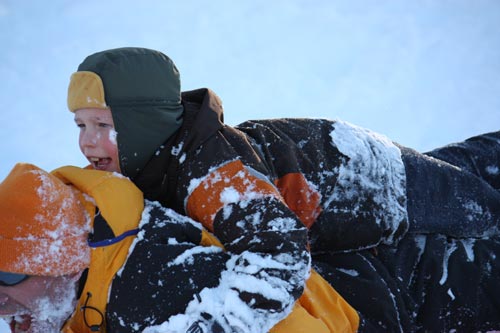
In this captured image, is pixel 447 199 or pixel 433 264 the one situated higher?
pixel 447 199

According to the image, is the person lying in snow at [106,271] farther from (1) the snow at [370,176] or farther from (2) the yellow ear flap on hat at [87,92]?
(1) the snow at [370,176]

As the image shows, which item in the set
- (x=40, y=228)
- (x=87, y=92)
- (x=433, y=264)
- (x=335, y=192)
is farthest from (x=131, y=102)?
(x=433, y=264)

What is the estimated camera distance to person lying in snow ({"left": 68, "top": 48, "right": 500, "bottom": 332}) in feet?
7.10

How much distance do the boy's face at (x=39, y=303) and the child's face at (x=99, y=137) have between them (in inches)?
20.4

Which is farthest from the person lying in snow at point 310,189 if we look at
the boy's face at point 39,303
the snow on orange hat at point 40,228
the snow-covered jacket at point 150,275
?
the boy's face at point 39,303

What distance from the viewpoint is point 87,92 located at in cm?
233

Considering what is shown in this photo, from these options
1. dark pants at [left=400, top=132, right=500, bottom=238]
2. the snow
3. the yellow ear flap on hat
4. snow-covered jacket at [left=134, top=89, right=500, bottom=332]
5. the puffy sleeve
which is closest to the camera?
the puffy sleeve

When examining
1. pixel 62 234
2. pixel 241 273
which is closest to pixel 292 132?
pixel 241 273

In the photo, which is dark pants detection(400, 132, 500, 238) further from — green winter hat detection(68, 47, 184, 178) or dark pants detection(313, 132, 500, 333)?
green winter hat detection(68, 47, 184, 178)

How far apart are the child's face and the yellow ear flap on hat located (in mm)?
27

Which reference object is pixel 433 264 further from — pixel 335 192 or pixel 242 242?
pixel 242 242

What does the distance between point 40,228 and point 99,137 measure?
1.60 feet

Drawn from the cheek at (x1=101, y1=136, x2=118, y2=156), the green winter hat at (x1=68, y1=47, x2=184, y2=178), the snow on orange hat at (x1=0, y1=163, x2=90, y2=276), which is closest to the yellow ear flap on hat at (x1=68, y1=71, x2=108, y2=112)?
the green winter hat at (x1=68, y1=47, x2=184, y2=178)

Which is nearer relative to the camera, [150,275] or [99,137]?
[150,275]
